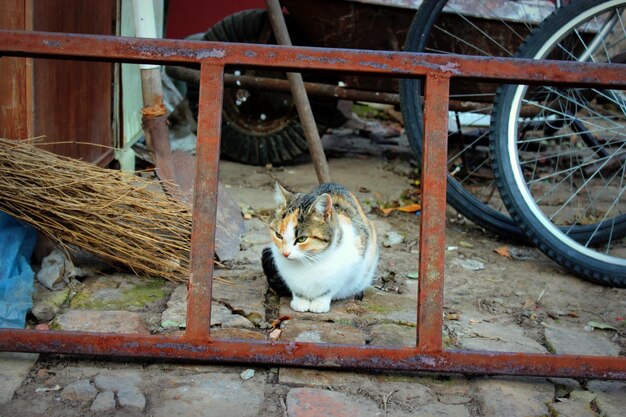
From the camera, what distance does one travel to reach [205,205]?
214 centimetres

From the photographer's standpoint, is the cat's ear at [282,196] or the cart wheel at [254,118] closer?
the cat's ear at [282,196]

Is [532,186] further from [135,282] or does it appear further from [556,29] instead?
[135,282]

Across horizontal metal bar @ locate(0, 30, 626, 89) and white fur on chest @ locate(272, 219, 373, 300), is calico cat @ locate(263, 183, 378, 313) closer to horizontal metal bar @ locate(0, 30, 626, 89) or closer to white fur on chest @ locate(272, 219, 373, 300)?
white fur on chest @ locate(272, 219, 373, 300)

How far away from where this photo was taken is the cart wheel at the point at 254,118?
16.7 ft

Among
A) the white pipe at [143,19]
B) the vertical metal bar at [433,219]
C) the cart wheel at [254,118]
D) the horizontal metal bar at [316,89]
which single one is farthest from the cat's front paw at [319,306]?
the cart wheel at [254,118]

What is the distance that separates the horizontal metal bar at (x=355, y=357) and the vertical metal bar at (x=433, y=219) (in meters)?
0.07

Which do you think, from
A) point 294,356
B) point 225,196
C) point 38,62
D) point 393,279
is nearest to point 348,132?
point 225,196

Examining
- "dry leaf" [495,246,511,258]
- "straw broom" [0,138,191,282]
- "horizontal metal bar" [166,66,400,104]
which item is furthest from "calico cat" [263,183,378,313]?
"horizontal metal bar" [166,66,400,104]

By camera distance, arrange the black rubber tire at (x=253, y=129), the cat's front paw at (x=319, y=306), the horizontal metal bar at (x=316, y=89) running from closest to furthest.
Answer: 1. the cat's front paw at (x=319, y=306)
2. the horizontal metal bar at (x=316, y=89)
3. the black rubber tire at (x=253, y=129)

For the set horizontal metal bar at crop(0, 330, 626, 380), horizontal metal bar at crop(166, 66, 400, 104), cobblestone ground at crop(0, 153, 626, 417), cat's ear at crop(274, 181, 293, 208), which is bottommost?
cobblestone ground at crop(0, 153, 626, 417)

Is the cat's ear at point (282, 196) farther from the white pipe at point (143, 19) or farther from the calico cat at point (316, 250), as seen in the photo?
the white pipe at point (143, 19)

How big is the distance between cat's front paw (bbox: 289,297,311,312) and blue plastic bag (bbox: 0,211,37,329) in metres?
0.91

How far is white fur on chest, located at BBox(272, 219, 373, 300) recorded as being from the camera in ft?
8.96

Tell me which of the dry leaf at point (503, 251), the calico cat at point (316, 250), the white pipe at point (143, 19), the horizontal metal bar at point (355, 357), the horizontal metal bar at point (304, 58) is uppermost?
the white pipe at point (143, 19)
